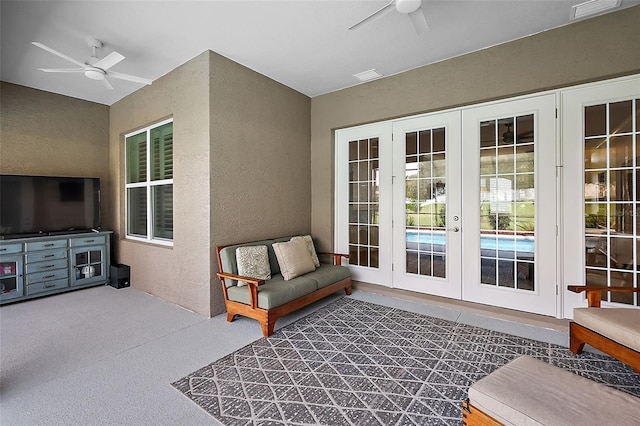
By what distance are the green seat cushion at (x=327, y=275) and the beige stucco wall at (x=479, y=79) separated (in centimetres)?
72

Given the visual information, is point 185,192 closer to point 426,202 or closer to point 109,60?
point 109,60

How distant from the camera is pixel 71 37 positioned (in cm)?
312

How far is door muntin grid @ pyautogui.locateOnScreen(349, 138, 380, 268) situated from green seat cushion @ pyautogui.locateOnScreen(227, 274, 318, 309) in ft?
4.09

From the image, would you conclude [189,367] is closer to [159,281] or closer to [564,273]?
[159,281]

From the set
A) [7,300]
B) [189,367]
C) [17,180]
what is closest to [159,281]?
[7,300]

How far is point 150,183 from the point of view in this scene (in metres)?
4.44

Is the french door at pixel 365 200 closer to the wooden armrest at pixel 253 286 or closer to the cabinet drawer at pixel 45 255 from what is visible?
the wooden armrest at pixel 253 286

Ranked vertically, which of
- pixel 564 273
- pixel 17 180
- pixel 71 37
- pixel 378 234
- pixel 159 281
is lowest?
pixel 159 281

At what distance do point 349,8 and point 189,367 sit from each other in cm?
337

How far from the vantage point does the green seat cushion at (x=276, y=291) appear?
9.70 feet

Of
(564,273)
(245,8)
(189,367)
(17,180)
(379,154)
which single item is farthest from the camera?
(379,154)

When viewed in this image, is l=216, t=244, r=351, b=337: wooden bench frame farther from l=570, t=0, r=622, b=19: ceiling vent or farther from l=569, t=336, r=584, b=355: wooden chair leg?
l=570, t=0, r=622, b=19: ceiling vent

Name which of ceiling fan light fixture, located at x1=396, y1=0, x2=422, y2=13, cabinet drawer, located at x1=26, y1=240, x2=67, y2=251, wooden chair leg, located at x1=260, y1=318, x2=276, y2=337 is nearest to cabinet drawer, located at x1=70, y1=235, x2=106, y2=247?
cabinet drawer, located at x1=26, y1=240, x2=67, y2=251

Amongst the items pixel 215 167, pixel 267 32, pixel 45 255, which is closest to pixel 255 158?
pixel 215 167
